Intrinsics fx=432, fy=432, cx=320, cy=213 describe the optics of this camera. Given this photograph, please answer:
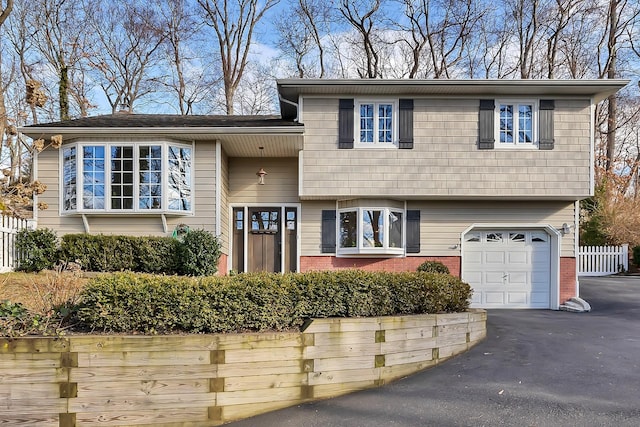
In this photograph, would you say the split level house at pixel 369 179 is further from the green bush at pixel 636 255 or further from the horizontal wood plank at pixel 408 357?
Result: the green bush at pixel 636 255

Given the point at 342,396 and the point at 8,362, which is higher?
the point at 8,362

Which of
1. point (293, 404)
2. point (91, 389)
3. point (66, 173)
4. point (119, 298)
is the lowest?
point (293, 404)

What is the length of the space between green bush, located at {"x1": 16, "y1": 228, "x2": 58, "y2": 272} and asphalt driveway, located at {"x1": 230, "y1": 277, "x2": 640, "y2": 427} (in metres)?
7.14

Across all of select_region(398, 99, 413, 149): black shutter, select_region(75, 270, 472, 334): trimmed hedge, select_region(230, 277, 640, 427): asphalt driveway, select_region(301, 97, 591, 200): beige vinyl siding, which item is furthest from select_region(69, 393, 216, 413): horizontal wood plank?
select_region(398, 99, 413, 149): black shutter

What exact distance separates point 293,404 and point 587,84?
394 inches

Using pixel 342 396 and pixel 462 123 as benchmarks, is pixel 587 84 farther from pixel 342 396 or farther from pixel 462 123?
pixel 342 396

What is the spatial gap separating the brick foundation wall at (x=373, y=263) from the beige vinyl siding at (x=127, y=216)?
8.93 feet

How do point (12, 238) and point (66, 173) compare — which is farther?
point (66, 173)

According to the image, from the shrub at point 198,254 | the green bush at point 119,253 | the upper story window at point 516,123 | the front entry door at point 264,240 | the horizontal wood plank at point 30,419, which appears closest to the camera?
the horizontal wood plank at point 30,419

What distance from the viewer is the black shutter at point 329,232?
444 inches

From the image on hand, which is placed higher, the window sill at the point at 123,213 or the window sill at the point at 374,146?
the window sill at the point at 374,146

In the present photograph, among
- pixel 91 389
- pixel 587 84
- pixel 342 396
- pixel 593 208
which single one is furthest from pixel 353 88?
pixel 593 208

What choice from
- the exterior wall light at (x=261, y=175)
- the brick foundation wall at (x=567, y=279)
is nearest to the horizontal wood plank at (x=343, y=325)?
the exterior wall light at (x=261, y=175)

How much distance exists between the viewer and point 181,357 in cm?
452
